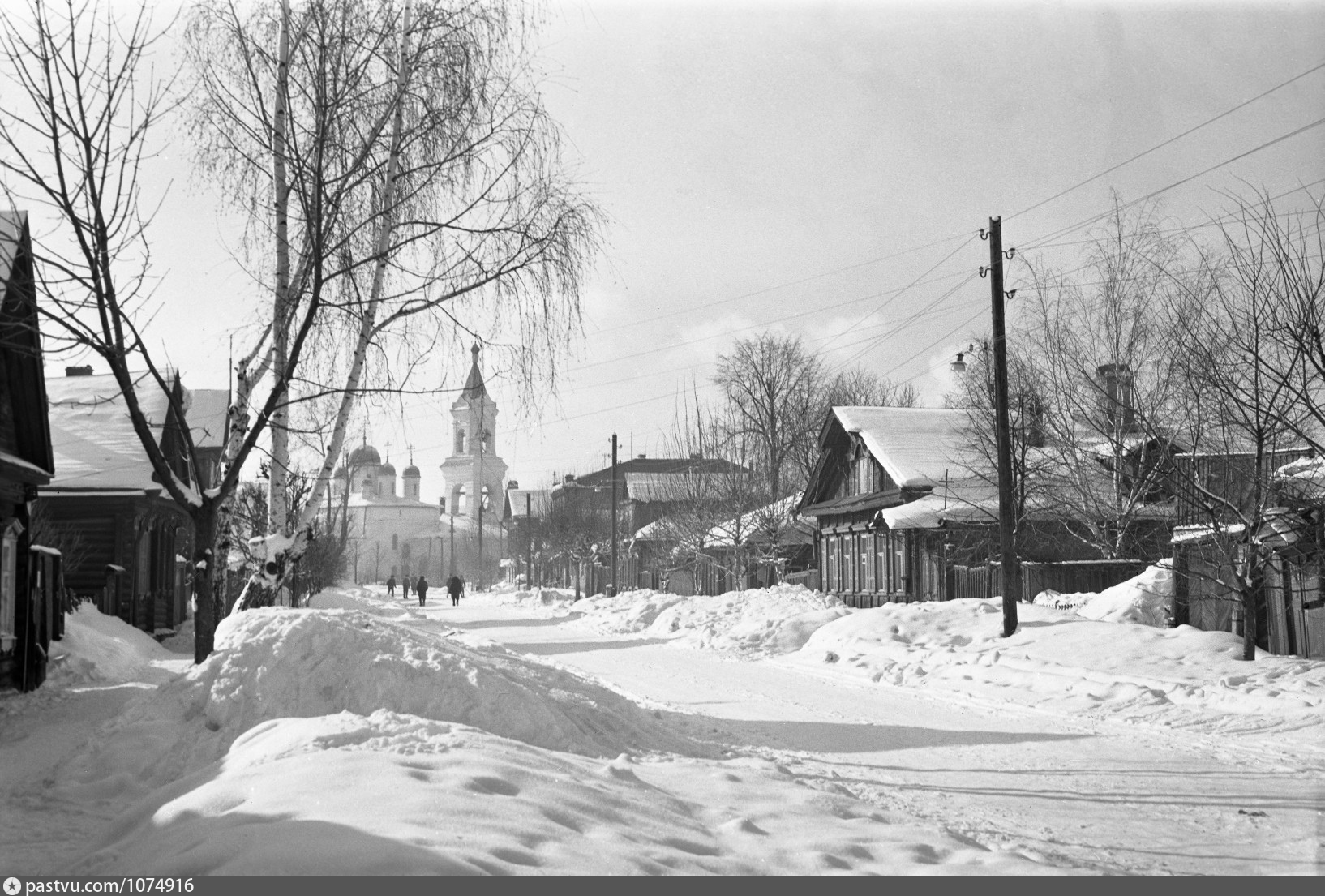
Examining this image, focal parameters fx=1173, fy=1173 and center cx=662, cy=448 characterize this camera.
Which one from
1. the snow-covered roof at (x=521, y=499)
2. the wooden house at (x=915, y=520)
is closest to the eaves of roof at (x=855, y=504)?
the wooden house at (x=915, y=520)


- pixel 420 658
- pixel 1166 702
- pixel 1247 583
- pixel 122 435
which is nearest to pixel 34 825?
pixel 420 658

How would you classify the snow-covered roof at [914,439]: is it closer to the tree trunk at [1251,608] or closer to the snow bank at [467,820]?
the tree trunk at [1251,608]

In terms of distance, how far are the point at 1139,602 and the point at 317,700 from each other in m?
15.7

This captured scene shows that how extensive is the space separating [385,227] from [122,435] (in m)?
19.5

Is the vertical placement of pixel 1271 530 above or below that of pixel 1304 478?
below

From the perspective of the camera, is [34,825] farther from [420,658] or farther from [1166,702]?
[1166,702]

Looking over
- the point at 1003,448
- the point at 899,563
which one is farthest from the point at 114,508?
→ the point at 899,563

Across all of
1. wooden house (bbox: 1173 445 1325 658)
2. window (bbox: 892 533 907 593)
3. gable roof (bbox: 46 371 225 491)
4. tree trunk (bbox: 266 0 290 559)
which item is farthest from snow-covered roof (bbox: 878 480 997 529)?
tree trunk (bbox: 266 0 290 559)

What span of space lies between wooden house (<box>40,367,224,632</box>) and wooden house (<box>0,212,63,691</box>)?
25.2ft

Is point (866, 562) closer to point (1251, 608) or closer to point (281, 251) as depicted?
point (1251, 608)

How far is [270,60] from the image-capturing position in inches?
512

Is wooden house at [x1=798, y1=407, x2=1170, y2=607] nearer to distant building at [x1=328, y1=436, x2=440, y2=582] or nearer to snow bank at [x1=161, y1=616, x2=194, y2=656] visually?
snow bank at [x1=161, y1=616, x2=194, y2=656]

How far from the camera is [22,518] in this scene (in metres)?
17.0

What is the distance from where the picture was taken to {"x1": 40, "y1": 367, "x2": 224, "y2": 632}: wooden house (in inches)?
1057
